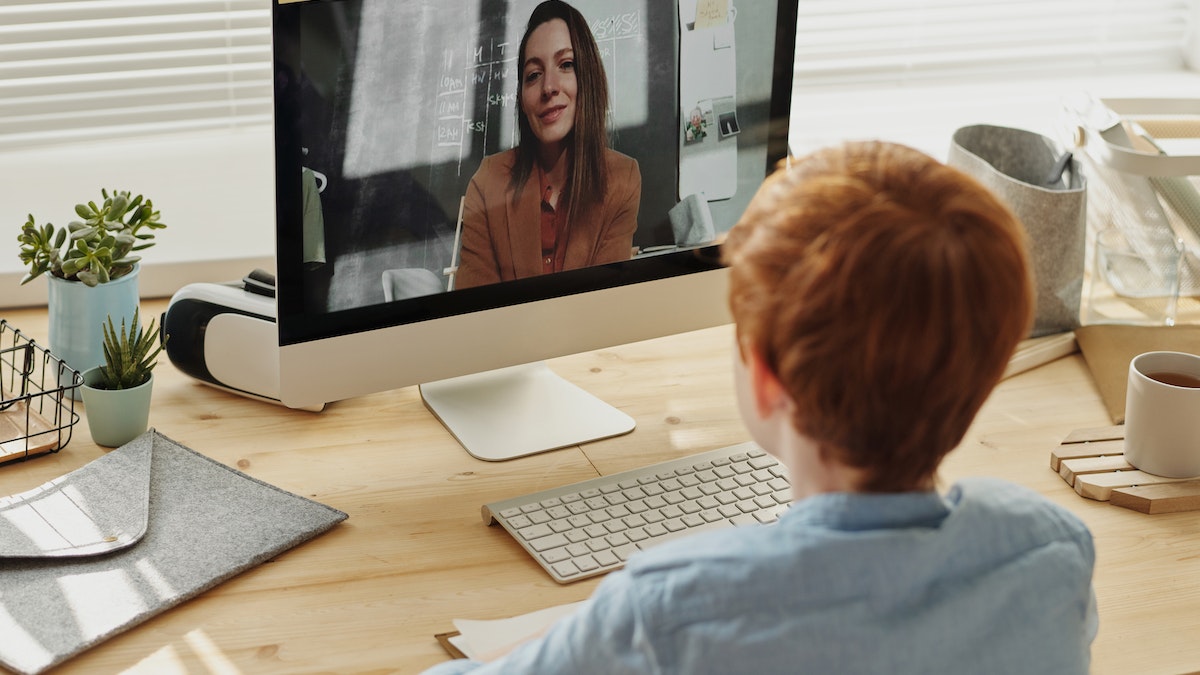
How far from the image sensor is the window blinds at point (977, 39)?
76.4 inches

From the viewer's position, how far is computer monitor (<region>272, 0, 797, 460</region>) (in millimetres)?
1059

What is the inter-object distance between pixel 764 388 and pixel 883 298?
0.11 metres

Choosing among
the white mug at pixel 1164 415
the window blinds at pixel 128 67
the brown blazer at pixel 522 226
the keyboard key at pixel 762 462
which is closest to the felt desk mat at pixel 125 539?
the brown blazer at pixel 522 226

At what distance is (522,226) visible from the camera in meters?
1.17

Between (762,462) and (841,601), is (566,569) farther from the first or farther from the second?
(841,601)

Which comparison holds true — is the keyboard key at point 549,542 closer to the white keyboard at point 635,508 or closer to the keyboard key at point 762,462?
the white keyboard at point 635,508

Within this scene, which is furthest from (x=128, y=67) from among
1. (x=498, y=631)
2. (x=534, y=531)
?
(x=498, y=631)

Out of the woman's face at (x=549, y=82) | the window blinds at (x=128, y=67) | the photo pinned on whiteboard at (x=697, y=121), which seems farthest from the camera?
the window blinds at (x=128, y=67)

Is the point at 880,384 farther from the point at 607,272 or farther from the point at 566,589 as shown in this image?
the point at 607,272

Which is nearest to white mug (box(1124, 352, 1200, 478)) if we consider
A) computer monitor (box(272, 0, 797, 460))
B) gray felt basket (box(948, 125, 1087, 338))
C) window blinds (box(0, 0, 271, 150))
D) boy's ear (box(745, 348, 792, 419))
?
gray felt basket (box(948, 125, 1087, 338))

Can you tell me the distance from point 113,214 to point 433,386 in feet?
1.28

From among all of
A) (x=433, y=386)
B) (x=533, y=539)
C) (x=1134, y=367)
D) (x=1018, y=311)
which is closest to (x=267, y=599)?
(x=533, y=539)

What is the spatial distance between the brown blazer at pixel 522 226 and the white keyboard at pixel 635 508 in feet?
0.72

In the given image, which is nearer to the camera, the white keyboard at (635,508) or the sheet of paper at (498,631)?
the sheet of paper at (498,631)
